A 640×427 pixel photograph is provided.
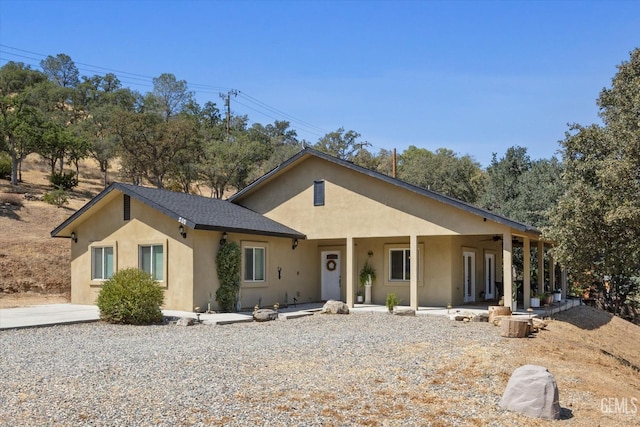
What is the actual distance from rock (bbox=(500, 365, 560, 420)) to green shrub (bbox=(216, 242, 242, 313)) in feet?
37.9

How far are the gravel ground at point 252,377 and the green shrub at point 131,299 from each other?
1.25 metres

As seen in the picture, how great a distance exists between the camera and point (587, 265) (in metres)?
15.2

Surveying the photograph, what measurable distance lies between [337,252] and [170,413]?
15.6 m

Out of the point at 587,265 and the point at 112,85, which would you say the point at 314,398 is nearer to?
the point at 587,265

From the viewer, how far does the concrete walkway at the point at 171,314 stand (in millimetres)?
14406

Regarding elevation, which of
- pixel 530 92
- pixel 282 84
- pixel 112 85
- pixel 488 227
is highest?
Answer: pixel 112 85

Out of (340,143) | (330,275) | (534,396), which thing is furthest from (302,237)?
(340,143)


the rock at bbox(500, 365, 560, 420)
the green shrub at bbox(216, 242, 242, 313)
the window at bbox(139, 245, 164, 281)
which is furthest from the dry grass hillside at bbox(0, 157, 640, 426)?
the green shrub at bbox(216, 242, 242, 313)

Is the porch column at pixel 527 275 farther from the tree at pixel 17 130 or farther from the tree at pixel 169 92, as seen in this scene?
the tree at pixel 169 92

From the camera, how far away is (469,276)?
21.3 meters

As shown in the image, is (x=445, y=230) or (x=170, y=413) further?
(x=445, y=230)

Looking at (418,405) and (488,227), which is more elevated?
(488,227)

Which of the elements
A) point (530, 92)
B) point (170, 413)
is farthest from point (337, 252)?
point (170, 413)

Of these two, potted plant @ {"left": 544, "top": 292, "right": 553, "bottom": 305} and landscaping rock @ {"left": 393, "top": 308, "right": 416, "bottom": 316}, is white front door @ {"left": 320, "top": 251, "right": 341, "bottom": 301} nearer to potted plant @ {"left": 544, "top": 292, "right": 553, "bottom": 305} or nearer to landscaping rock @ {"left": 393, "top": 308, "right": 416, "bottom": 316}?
landscaping rock @ {"left": 393, "top": 308, "right": 416, "bottom": 316}
